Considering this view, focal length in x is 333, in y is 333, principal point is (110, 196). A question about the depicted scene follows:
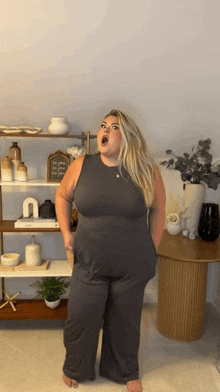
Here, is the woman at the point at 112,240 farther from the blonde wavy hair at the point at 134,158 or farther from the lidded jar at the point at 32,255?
the lidded jar at the point at 32,255

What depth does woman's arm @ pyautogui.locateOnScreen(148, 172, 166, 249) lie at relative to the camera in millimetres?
1907

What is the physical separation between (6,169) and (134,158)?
1.19m

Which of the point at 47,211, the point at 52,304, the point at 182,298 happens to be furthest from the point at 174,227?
the point at 52,304

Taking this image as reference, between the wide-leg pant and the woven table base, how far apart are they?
1.88ft

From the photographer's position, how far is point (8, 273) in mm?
2576

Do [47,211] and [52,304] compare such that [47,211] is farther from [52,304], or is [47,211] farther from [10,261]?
[52,304]

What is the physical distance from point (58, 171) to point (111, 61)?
0.89m

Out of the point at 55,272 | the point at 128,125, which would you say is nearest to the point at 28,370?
the point at 55,272

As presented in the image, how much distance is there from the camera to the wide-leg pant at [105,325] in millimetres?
1874

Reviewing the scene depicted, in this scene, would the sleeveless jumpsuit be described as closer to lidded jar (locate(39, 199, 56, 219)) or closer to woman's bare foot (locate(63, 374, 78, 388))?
woman's bare foot (locate(63, 374, 78, 388))

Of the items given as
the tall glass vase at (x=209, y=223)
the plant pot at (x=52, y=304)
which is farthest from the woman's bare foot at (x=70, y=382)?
the tall glass vase at (x=209, y=223)

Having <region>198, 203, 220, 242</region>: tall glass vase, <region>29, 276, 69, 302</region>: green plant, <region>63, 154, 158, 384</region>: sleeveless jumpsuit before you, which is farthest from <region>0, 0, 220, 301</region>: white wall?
<region>63, 154, 158, 384</region>: sleeveless jumpsuit

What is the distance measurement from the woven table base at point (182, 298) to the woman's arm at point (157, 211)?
56cm

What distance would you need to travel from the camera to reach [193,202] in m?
2.75
